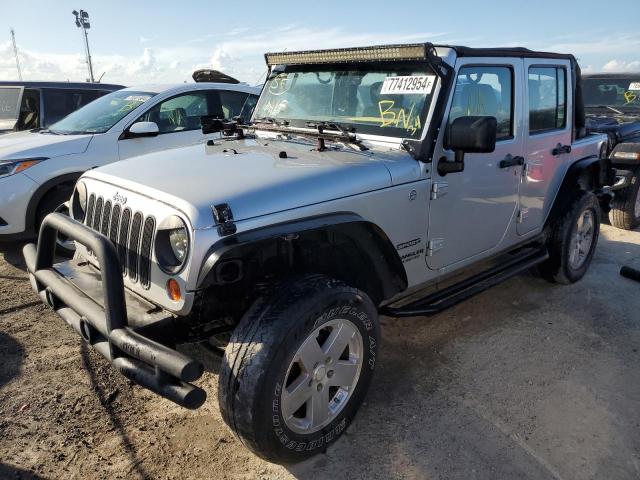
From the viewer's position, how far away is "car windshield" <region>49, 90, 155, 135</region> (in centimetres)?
580

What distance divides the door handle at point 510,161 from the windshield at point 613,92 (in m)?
5.30

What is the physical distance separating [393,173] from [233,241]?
1121 mm

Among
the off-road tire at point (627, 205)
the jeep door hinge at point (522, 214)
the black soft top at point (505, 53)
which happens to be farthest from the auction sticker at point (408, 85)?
the off-road tire at point (627, 205)

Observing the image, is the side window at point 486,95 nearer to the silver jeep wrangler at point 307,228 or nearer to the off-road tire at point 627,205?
the silver jeep wrangler at point 307,228

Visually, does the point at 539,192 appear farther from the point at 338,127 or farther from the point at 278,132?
the point at 278,132

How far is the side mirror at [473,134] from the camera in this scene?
2795 millimetres

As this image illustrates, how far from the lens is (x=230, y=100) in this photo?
6832 mm

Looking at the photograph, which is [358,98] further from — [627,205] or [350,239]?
[627,205]

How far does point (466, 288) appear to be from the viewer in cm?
360

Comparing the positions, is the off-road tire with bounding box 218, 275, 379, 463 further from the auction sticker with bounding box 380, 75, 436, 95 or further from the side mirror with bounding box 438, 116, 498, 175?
the auction sticker with bounding box 380, 75, 436, 95

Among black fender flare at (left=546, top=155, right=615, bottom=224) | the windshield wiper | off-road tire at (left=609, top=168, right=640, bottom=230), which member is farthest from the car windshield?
off-road tire at (left=609, top=168, right=640, bottom=230)

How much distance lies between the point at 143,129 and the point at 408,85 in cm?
331

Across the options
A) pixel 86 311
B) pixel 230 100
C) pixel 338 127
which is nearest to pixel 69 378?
pixel 86 311

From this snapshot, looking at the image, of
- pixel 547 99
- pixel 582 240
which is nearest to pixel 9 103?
pixel 547 99
